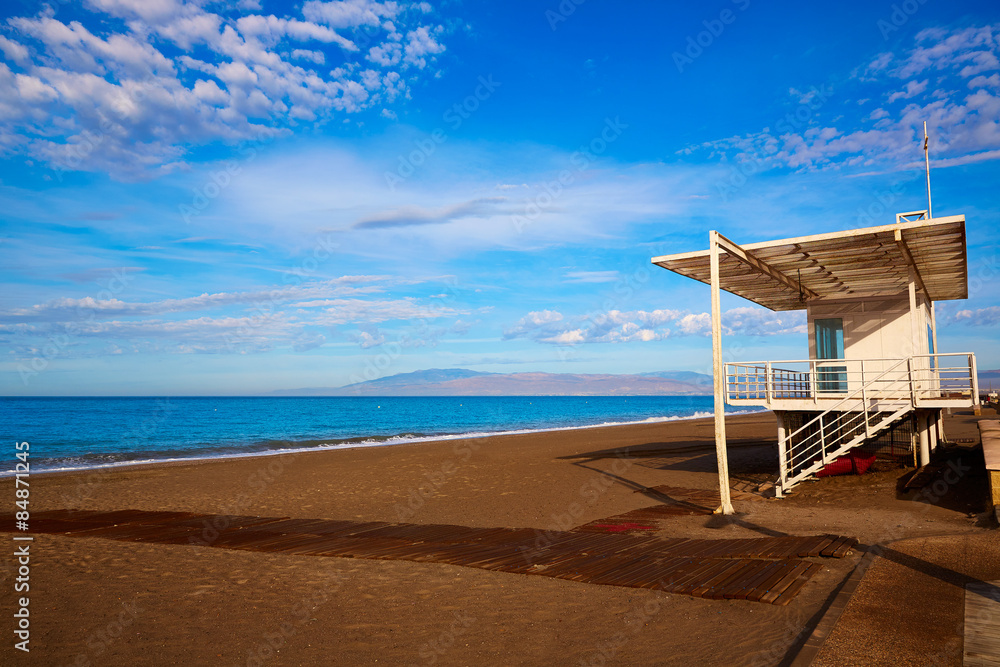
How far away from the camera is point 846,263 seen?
13453mm

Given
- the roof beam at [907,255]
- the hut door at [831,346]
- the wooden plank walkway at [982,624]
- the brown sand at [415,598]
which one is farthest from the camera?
the hut door at [831,346]


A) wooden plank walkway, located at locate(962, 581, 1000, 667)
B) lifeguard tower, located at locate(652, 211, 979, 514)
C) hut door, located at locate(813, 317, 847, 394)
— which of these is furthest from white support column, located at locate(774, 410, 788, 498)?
wooden plank walkway, located at locate(962, 581, 1000, 667)

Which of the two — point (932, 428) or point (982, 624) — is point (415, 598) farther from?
point (932, 428)

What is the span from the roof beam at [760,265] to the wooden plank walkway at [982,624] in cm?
720

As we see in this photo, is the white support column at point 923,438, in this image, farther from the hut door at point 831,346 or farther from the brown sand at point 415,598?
the hut door at point 831,346

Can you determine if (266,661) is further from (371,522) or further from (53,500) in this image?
(53,500)

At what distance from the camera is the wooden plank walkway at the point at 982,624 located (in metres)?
4.26

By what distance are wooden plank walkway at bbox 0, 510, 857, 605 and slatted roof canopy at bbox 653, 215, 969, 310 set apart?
6.06 meters

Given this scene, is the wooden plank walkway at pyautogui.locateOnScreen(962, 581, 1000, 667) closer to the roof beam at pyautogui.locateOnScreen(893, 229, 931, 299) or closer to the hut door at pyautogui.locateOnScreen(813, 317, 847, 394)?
the roof beam at pyautogui.locateOnScreen(893, 229, 931, 299)

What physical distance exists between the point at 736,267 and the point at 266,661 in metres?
12.5

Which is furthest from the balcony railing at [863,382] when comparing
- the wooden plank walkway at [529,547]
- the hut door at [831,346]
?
the wooden plank walkway at [529,547]

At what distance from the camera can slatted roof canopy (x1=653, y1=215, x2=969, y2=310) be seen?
1129 cm

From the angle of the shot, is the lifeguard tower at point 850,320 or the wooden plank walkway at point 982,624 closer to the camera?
Result: the wooden plank walkway at point 982,624

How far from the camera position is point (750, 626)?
5.52 metres
